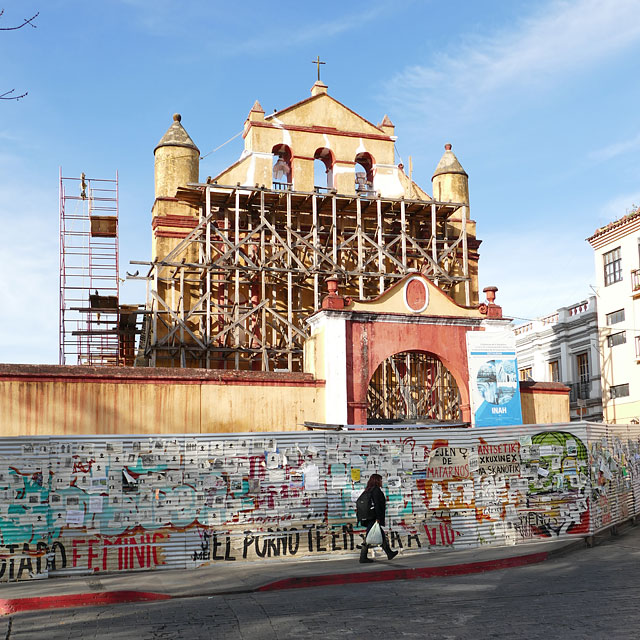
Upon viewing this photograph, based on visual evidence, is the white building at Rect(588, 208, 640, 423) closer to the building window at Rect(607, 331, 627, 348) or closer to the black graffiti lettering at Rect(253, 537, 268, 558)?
Result: the building window at Rect(607, 331, 627, 348)

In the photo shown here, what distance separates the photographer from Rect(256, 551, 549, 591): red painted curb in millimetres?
12177

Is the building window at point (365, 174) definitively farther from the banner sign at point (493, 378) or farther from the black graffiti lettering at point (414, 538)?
the black graffiti lettering at point (414, 538)

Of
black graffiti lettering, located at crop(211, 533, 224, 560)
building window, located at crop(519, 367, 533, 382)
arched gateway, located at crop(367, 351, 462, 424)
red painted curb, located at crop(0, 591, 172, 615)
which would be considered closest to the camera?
red painted curb, located at crop(0, 591, 172, 615)

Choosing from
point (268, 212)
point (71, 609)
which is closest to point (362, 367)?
point (268, 212)

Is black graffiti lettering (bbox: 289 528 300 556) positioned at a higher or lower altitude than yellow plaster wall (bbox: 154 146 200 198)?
lower

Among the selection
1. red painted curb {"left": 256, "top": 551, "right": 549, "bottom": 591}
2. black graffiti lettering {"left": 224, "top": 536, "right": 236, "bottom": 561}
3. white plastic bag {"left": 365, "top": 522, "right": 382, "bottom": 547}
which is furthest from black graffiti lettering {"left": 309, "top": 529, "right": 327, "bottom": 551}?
red painted curb {"left": 256, "top": 551, "right": 549, "bottom": 591}

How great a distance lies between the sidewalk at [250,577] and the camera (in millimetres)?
11117

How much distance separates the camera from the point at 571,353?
4375 centimetres

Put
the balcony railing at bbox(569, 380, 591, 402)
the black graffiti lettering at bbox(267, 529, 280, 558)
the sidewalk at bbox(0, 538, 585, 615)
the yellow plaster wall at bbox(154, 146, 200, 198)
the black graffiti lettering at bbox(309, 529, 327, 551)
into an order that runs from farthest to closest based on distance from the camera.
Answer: the balcony railing at bbox(569, 380, 591, 402), the yellow plaster wall at bbox(154, 146, 200, 198), the black graffiti lettering at bbox(309, 529, 327, 551), the black graffiti lettering at bbox(267, 529, 280, 558), the sidewalk at bbox(0, 538, 585, 615)

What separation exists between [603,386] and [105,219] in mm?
24826

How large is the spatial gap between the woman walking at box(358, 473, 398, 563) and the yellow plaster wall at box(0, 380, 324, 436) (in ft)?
24.4

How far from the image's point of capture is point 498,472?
16156mm

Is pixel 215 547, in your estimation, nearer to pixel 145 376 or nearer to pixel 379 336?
pixel 145 376

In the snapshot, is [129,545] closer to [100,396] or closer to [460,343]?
[100,396]
